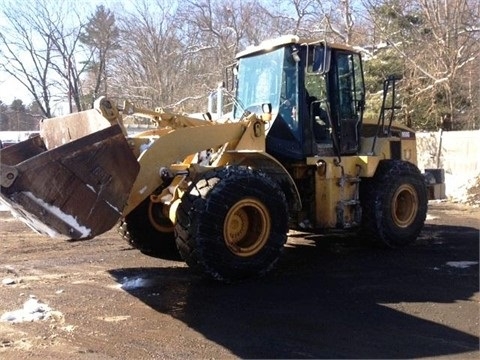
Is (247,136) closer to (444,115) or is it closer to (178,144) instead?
(178,144)

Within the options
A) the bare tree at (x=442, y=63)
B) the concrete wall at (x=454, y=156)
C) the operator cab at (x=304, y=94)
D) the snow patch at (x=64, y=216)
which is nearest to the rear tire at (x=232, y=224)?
the snow patch at (x=64, y=216)

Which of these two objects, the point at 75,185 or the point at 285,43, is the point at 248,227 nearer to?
the point at 75,185

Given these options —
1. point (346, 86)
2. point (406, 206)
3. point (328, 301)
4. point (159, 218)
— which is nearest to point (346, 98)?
point (346, 86)

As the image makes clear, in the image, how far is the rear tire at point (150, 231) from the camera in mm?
7785

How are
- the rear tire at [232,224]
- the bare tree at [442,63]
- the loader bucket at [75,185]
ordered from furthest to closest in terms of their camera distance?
1. the bare tree at [442,63]
2. the rear tire at [232,224]
3. the loader bucket at [75,185]

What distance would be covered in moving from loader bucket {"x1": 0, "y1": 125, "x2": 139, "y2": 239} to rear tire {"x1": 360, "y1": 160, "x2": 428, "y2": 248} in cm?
382

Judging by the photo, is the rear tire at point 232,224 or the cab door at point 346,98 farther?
the cab door at point 346,98

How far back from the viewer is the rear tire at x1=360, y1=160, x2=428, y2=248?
26.7 feet

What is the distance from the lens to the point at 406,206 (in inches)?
343

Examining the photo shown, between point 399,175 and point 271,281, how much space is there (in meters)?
2.97

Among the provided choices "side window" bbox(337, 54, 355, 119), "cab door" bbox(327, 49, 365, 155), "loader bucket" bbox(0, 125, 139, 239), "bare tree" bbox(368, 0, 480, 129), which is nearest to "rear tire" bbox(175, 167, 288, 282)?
"loader bucket" bbox(0, 125, 139, 239)

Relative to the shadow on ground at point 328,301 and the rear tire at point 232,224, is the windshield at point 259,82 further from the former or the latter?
the shadow on ground at point 328,301

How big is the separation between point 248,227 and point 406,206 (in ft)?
10.3

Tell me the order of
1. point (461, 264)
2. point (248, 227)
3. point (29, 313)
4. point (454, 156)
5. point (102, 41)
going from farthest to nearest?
point (102, 41) < point (454, 156) < point (461, 264) < point (248, 227) < point (29, 313)
